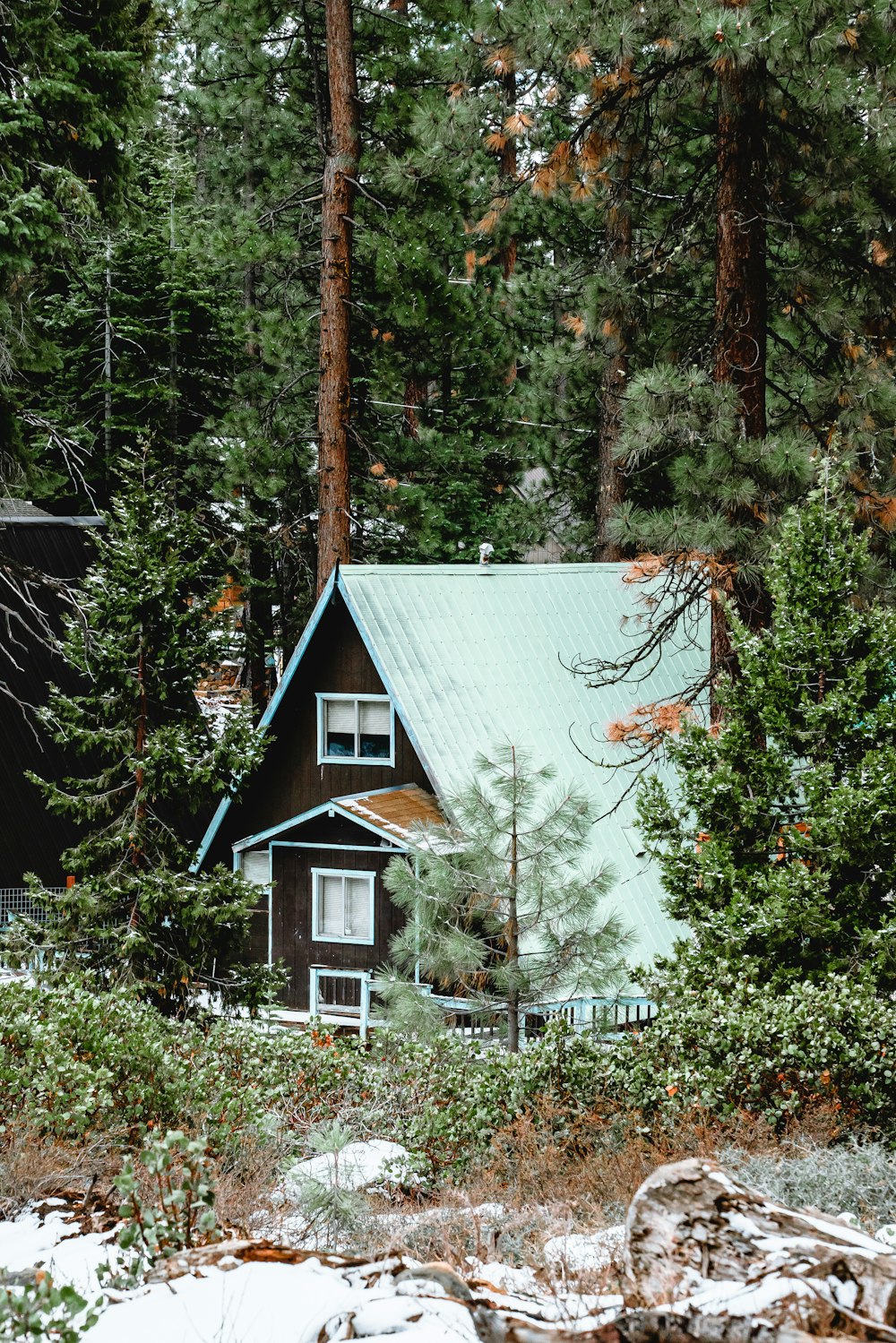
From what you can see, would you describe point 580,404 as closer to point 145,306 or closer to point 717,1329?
point 145,306

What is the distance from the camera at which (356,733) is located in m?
18.6

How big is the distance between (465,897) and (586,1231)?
220 inches

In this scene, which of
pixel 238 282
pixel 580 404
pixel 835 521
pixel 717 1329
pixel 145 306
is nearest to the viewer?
pixel 717 1329

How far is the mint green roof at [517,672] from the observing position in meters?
17.1

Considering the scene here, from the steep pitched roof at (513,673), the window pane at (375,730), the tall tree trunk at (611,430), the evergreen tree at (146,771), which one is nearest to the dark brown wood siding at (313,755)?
the window pane at (375,730)

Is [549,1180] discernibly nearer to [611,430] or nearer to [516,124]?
[516,124]

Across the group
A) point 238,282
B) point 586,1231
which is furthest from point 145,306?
point 586,1231

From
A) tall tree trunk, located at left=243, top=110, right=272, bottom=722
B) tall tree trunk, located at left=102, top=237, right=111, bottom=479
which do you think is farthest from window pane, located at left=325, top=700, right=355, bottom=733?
tall tree trunk, located at left=102, top=237, right=111, bottom=479

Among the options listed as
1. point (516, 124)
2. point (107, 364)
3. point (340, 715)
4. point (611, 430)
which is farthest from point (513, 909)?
point (107, 364)

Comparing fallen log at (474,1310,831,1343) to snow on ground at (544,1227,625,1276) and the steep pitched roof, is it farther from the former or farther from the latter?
the steep pitched roof

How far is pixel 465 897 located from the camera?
40.8ft

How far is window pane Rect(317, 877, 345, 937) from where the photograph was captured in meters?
18.1

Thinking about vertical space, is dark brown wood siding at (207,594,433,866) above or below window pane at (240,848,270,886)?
above

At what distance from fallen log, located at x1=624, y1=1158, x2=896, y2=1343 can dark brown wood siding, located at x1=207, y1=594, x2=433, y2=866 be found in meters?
13.2
